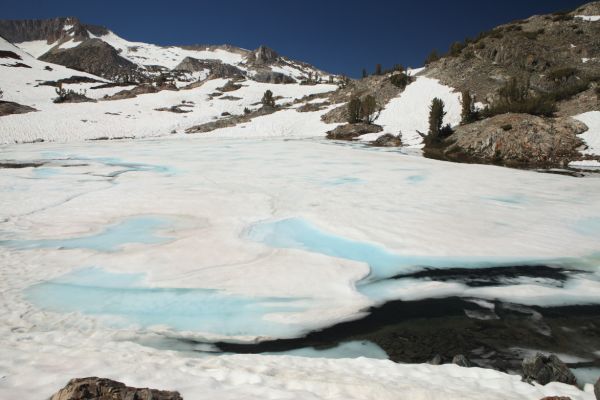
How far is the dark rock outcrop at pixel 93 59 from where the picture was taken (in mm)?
117938

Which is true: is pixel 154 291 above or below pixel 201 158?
below

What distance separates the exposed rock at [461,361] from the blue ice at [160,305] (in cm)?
137

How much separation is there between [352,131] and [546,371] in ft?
77.5

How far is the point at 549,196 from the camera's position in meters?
7.97

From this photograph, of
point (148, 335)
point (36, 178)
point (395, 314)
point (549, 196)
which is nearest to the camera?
point (148, 335)

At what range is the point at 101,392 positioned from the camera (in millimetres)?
1868

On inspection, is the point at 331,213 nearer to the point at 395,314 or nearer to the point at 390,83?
the point at 395,314

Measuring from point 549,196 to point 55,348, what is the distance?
924cm

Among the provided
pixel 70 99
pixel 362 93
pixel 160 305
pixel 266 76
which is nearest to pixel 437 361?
pixel 160 305

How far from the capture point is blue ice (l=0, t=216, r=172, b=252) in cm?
498

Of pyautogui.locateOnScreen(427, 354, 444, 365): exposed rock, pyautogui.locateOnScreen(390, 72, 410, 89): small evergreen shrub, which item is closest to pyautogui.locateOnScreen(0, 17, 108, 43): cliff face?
pyautogui.locateOnScreen(390, 72, 410, 89): small evergreen shrub

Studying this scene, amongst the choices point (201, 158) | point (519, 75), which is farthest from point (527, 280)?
point (519, 75)

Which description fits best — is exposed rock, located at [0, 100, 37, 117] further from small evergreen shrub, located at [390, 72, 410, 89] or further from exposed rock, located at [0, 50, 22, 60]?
exposed rock, located at [0, 50, 22, 60]

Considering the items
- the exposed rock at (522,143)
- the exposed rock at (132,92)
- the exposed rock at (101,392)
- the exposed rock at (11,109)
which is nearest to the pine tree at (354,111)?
the exposed rock at (522,143)
